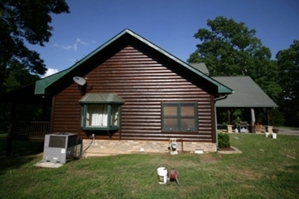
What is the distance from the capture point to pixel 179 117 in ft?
30.8

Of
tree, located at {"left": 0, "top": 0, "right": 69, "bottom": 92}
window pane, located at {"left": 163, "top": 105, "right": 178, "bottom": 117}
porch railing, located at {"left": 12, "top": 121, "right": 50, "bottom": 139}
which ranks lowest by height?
porch railing, located at {"left": 12, "top": 121, "right": 50, "bottom": 139}

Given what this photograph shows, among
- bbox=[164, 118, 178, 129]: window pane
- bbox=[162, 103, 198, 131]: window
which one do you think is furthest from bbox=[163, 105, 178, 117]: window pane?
bbox=[164, 118, 178, 129]: window pane

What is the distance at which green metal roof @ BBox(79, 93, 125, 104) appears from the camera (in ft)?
30.9

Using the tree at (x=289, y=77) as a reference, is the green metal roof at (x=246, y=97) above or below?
below

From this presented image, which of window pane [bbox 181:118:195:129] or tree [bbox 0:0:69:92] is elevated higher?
tree [bbox 0:0:69:92]

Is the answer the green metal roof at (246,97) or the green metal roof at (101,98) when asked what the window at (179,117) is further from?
the green metal roof at (246,97)

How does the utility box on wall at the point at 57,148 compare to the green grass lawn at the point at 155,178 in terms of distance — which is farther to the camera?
the utility box on wall at the point at 57,148

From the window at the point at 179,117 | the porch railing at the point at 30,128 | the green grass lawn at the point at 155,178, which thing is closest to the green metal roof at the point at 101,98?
the window at the point at 179,117

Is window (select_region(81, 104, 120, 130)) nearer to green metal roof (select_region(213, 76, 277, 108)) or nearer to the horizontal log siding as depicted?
the horizontal log siding

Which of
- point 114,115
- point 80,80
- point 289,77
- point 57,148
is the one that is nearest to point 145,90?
point 114,115

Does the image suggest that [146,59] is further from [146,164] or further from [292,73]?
[292,73]

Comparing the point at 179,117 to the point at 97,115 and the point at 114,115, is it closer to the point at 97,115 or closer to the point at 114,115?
the point at 114,115

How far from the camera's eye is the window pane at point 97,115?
9625 mm

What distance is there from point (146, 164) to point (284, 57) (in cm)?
5815
